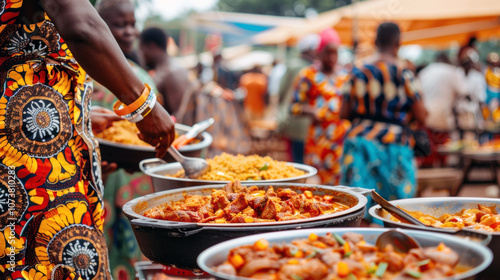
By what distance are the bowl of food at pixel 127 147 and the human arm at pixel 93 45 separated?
0.68 meters

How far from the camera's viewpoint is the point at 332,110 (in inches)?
216

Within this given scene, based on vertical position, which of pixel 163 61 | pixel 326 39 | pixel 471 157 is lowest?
pixel 471 157

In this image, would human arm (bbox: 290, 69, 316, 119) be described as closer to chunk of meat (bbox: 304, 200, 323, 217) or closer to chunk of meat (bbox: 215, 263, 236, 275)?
chunk of meat (bbox: 304, 200, 323, 217)

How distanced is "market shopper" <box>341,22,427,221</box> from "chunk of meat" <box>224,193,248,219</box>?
9.37 ft

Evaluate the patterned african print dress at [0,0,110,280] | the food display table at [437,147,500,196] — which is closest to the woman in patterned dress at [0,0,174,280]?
the patterned african print dress at [0,0,110,280]

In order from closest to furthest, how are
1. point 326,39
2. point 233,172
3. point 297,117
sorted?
point 233,172 → point 326,39 → point 297,117

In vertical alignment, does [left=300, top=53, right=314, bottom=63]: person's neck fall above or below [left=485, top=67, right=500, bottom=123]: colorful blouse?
above

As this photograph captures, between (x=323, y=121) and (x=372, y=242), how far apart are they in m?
4.40

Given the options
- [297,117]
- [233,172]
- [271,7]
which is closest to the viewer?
[233,172]

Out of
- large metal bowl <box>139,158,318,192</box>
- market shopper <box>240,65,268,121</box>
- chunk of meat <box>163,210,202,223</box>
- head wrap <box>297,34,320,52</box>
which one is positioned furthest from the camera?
market shopper <box>240,65,268,121</box>

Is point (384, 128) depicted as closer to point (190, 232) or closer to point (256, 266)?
point (190, 232)

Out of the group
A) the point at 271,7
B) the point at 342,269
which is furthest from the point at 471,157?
the point at 271,7

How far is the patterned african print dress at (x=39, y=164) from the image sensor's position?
4.94 feet

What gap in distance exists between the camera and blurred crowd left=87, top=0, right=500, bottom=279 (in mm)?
3367
